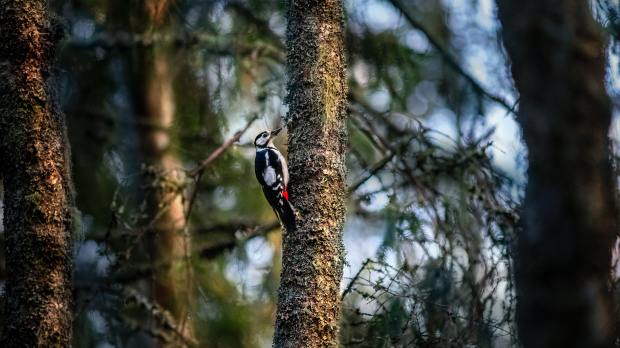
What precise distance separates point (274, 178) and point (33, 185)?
0.96 meters

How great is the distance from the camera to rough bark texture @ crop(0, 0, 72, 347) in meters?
3.21

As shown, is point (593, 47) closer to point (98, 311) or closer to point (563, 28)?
point (563, 28)

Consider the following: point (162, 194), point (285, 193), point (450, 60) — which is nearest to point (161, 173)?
point (162, 194)

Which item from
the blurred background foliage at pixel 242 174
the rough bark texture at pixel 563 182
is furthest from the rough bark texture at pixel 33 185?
the rough bark texture at pixel 563 182

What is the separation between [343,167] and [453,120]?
1392 millimetres

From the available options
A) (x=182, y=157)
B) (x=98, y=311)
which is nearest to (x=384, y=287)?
(x=98, y=311)

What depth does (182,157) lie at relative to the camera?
6098mm

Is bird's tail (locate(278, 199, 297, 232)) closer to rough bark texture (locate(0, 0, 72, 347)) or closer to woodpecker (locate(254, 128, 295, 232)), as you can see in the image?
woodpecker (locate(254, 128, 295, 232))

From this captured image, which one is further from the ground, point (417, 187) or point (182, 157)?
point (182, 157)

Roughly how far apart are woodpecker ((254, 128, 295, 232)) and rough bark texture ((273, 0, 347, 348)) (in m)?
0.05

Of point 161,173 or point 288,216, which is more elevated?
point 161,173

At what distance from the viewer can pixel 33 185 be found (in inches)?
130

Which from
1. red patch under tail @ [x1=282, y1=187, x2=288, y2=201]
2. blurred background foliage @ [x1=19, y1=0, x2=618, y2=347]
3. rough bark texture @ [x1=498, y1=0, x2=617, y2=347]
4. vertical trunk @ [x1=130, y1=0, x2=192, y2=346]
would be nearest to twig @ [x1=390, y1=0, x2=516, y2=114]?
blurred background foliage @ [x1=19, y1=0, x2=618, y2=347]

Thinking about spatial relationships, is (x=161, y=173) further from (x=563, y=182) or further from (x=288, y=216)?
(x=563, y=182)
